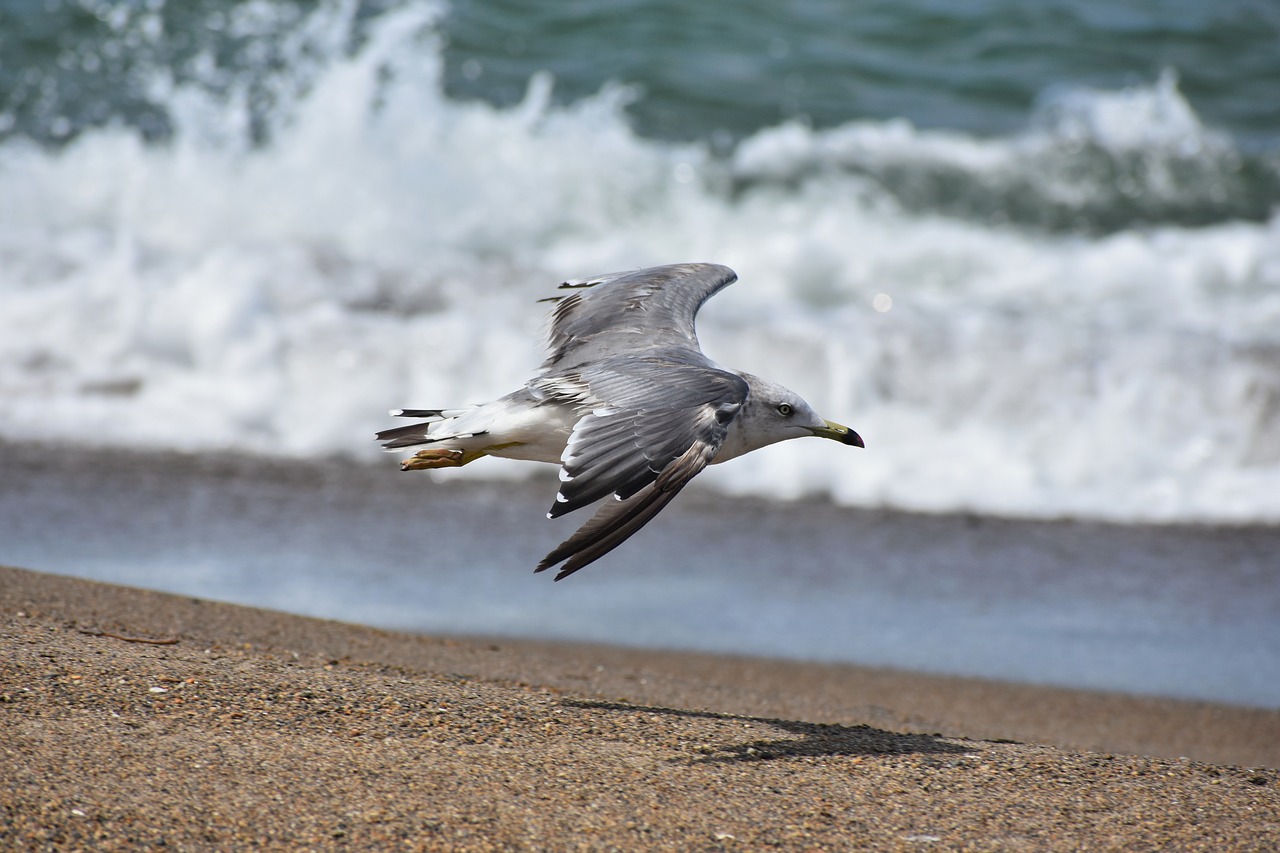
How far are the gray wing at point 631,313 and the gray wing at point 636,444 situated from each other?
558 millimetres

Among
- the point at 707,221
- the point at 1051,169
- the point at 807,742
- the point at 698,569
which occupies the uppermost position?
the point at 1051,169

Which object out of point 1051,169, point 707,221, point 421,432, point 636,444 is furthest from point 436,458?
point 1051,169

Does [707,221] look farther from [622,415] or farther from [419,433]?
[622,415]

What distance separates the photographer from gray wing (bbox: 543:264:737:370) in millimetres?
4898

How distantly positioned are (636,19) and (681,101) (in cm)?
142

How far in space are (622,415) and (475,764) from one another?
1.05 metres

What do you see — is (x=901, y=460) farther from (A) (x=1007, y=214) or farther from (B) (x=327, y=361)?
(A) (x=1007, y=214)

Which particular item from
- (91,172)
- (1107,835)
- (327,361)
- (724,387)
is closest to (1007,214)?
(327,361)

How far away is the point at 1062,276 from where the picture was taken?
34.5 ft

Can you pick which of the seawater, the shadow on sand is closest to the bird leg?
the seawater

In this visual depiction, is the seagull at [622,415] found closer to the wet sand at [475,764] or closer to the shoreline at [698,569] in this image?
the wet sand at [475,764]

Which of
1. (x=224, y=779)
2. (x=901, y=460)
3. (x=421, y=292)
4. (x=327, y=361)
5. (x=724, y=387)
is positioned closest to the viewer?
(x=224, y=779)

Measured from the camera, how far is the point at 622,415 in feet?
12.7

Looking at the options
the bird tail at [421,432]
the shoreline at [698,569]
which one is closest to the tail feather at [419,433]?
the bird tail at [421,432]
